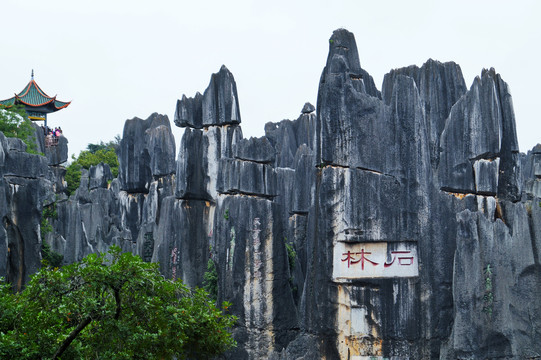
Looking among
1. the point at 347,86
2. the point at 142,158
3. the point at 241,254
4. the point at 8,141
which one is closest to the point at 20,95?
the point at 142,158

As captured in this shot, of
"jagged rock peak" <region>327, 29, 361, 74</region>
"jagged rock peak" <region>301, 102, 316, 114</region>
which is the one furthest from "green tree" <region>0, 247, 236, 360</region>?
"jagged rock peak" <region>301, 102, 316, 114</region>

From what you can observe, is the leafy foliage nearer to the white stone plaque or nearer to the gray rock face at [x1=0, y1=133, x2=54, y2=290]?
the gray rock face at [x1=0, y1=133, x2=54, y2=290]

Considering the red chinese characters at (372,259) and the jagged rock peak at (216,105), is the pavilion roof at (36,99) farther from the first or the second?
the red chinese characters at (372,259)

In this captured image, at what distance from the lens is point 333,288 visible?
11.1 m

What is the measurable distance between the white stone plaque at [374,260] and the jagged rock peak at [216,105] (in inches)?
298

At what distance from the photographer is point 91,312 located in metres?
7.41

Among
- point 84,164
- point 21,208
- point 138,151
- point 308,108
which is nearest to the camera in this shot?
point 21,208

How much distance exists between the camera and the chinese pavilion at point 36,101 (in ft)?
149

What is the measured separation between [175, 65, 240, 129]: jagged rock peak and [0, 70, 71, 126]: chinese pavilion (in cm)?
3030

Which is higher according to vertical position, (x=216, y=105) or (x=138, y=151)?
(x=216, y=105)

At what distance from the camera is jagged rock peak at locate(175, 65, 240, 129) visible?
17.8 metres

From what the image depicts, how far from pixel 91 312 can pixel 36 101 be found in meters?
41.4

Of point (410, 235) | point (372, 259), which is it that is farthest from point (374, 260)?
point (410, 235)

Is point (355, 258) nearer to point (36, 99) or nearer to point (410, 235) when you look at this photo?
point (410, 235)
